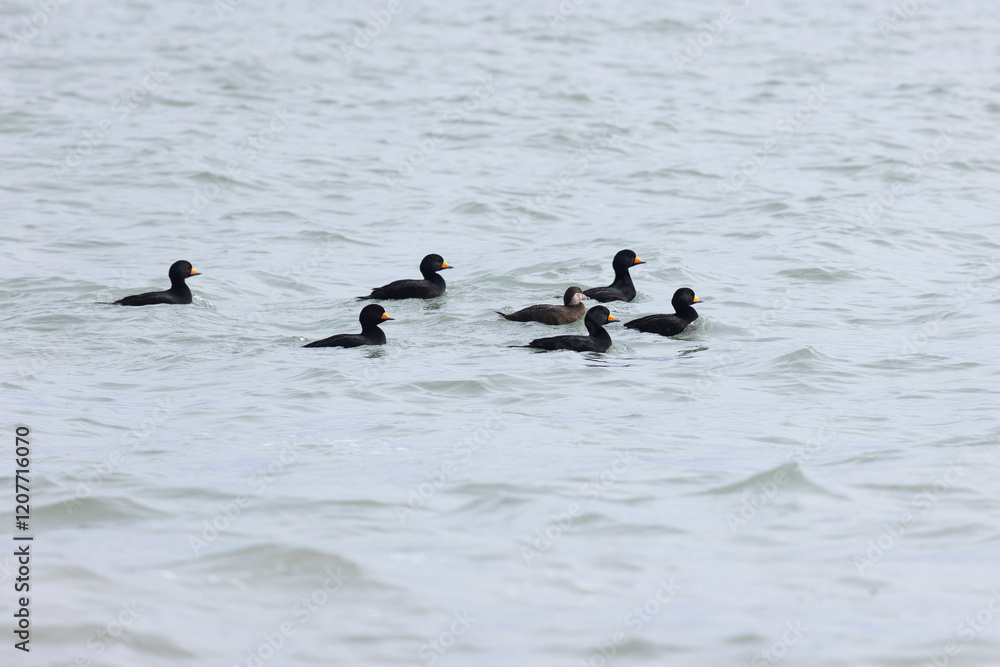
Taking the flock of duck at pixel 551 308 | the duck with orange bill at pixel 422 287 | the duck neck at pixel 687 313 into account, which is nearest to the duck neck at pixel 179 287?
the flock of duck at pixel 551 308

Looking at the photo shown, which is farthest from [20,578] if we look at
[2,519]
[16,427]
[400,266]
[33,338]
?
[400,266]

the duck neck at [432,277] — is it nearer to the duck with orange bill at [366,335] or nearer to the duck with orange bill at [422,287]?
the duck with orange bill at [422,287]

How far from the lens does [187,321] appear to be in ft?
42.9

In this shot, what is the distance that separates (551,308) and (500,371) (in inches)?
96.5

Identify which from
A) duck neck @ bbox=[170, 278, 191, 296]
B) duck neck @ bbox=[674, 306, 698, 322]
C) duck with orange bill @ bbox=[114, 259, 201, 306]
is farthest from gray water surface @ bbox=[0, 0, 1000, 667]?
duck neck @ bbox=[170, 278, 191, 296]

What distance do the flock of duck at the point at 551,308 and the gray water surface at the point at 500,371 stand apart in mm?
155

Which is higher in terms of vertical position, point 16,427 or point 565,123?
point 565,123

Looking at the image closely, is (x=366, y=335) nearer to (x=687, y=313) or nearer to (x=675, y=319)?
(x=675, y=319)

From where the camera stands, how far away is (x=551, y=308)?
13297mm

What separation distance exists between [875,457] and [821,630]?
9.14ft

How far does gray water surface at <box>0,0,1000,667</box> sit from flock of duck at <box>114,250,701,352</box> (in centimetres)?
15

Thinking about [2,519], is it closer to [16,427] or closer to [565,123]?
[16,427]

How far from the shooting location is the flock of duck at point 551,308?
39.4ft

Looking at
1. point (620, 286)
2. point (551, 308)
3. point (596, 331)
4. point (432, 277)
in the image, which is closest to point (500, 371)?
point (596, 331)
